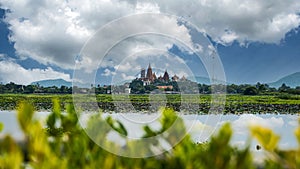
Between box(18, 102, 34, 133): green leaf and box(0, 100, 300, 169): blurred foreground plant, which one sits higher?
box(18, 102, 34, 133): green leaf

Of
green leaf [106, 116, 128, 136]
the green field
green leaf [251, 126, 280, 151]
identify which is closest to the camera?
green leaf [251, 126, 280, 151]

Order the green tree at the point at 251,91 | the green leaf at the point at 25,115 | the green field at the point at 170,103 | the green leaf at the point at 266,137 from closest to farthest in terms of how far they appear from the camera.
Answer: the green leaf at the point at 266,137, the green leaf at the point at 25,115, the green field at the point at 170,103, the green tree at the point at 251,91

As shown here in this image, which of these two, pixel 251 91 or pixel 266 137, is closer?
pixel 266 137

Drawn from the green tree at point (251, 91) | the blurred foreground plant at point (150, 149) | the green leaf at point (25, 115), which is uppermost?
the green tree at point (251, 91)

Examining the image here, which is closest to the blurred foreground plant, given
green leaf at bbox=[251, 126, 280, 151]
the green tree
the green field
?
green leaf at bbox=[251, 126, 280, 151]

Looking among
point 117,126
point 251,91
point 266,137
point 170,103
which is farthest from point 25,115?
point 251,91

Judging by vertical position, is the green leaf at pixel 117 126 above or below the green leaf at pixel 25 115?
below

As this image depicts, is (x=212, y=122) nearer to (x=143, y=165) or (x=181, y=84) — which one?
(x=143, y=165)

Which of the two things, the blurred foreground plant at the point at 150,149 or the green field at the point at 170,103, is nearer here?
the blurred foreground plant at the point at 150,149

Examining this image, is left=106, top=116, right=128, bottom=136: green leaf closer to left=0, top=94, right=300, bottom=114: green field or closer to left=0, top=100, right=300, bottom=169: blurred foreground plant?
left=0, top=100, right=300, bottom=169: blurred foreground plant

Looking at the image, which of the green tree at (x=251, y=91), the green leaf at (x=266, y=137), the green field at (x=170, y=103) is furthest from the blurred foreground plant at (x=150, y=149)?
the green tree at (x=251, y=91)

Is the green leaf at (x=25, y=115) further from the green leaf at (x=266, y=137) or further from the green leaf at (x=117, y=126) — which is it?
the green leaf at (x=266, y=137)

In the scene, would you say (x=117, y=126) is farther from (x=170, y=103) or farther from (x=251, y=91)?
(x=251, y=91)
